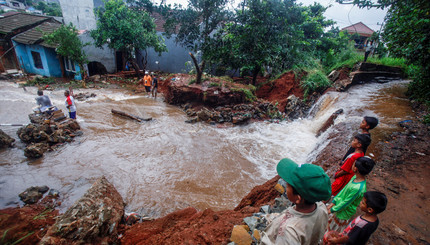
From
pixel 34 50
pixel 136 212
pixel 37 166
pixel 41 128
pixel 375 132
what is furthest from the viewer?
pixel 34 50

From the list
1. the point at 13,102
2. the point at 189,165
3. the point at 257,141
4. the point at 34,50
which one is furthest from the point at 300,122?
the point at 34,50

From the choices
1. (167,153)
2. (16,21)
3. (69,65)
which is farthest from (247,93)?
(16,21)

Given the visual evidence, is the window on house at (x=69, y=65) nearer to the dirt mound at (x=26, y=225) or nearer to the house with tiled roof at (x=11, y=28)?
the house with tiled roof at (x=11, y=28)

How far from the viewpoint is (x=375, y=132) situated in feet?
20.4

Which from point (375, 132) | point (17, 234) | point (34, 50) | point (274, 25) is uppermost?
point (274, 25)

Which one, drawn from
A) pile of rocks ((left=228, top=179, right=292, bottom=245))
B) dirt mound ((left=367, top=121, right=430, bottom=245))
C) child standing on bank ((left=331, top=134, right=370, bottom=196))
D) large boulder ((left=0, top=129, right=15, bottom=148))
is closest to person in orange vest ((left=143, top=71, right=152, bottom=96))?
large boulder ((left=0, top=129, right=15, bottom=148))

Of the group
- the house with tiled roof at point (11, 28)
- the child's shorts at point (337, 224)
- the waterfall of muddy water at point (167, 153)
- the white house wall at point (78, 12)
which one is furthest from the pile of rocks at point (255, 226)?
the white house wall at point (78, 12)

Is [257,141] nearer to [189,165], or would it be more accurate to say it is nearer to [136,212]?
[189,165]

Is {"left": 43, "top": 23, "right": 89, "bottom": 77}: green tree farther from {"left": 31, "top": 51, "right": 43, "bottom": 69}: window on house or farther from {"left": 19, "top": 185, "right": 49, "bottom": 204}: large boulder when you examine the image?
{"left": 19, "top": 185, "right": 49, "bottom": 204}: large boulder

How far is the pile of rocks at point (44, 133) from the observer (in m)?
6.23

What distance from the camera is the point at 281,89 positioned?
1351cm

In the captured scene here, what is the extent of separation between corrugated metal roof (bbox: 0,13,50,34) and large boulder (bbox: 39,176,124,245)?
22.6 meters

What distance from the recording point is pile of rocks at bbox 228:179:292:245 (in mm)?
2527

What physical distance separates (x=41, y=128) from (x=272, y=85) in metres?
12.9
